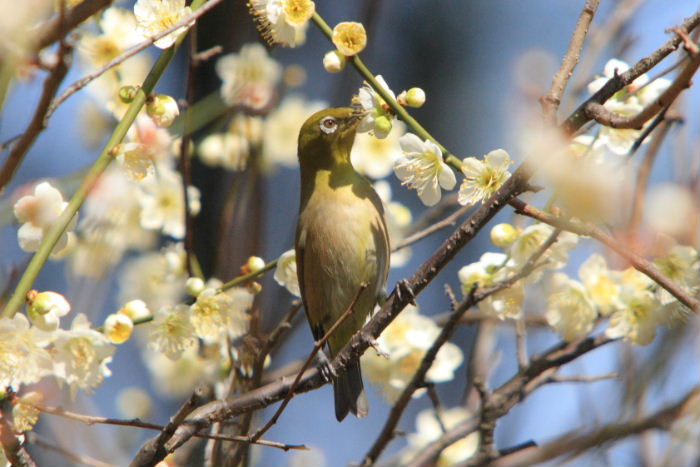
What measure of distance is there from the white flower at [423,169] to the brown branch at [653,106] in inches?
23.7

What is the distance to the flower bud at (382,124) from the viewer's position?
2607 millimetres

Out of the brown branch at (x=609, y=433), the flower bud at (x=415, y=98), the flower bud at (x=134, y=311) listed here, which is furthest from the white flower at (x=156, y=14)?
the brown branch at (x=609, y=433)

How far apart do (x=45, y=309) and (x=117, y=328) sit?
0.31 meters

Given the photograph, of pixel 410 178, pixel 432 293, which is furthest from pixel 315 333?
pixel 432 293

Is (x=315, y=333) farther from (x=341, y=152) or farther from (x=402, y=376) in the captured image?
(x=341, y=152)

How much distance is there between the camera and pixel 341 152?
3863 millimetres

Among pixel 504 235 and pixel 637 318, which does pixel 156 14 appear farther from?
pixel 637 318

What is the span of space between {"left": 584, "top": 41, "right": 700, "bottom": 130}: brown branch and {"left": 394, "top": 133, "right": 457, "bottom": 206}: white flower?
60 cm

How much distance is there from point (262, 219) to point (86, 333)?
1123 mm

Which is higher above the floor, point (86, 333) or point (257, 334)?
point (257, 334)

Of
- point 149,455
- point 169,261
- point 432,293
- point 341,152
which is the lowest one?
point 149,455

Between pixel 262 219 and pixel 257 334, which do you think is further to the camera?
Answer: pixel 262 219

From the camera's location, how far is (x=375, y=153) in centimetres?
386

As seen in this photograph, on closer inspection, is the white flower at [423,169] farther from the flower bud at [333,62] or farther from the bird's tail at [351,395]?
the bird's tail at [351,395]
